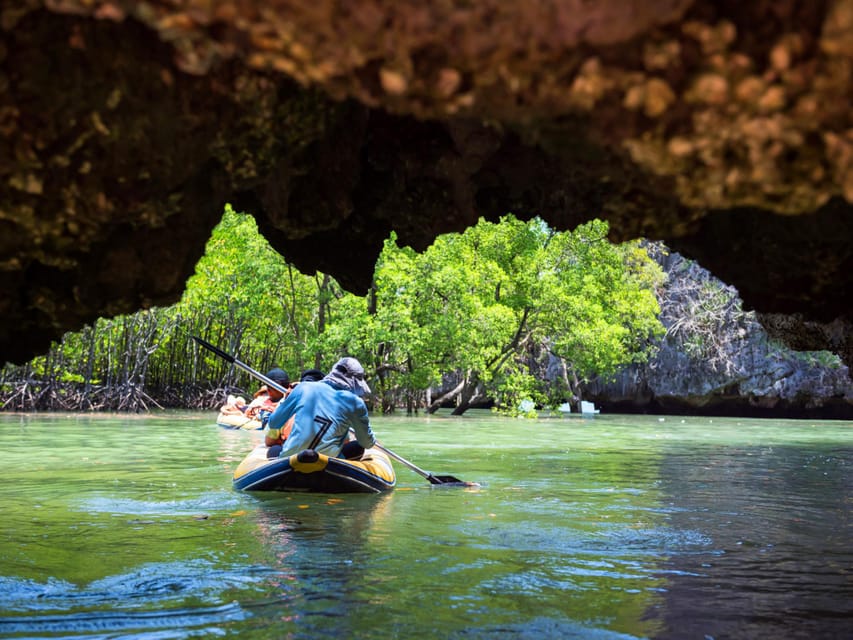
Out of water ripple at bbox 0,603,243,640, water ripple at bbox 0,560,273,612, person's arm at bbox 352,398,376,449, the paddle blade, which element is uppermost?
person's arm at bbox 352,398,376,449

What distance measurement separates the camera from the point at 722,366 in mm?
38938

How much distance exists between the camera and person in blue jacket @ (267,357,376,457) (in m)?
10.1

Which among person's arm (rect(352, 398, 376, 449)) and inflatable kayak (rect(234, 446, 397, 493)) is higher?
person's arm (rect(352, 398, 376, 449))

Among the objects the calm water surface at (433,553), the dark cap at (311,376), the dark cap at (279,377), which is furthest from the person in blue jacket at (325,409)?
the dark cap at (279,377)

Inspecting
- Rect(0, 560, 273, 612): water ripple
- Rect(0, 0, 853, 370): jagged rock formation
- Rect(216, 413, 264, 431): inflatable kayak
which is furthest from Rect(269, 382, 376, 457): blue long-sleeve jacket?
Rect(216, 413, 264, 431): inflatable kayak

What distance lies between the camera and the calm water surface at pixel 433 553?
5277 mm

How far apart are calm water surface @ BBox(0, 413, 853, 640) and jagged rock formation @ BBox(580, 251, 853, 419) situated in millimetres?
24578

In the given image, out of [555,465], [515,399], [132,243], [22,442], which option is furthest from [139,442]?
[515,399]

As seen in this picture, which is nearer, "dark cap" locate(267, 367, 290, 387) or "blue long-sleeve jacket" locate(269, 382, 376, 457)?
"blue long-sleeve jacket" locate(269, 382, 376, 457)

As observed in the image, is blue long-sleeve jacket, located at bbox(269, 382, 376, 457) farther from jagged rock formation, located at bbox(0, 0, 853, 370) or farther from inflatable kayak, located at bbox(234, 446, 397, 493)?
jagged rock formation, located at bbox(0, 0, 853, 370)

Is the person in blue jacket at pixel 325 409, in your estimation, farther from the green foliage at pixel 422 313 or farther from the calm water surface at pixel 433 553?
the green foliage at pixel 422 313

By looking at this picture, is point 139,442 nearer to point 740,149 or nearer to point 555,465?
point 555,465

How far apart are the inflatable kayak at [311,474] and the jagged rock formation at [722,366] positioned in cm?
2917

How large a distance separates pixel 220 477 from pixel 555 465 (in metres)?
5.36
